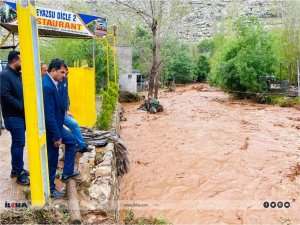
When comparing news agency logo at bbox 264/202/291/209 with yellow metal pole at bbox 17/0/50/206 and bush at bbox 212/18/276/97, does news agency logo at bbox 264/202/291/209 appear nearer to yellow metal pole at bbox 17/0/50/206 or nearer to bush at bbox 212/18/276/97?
yellow metal pole at bbox 17/0/50/206

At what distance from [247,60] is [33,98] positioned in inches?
850

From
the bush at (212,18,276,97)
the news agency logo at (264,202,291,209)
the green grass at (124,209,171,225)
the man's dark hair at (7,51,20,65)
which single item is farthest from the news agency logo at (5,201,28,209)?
the bush at (212,18,276,97)

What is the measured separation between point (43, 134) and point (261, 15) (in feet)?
278

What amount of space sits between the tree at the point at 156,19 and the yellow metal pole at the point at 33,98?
17.1m

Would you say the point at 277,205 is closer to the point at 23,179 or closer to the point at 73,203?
the point at 73,203

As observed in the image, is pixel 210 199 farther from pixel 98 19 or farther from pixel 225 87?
pixel 225 87

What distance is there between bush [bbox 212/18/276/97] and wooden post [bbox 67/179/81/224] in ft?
66.5

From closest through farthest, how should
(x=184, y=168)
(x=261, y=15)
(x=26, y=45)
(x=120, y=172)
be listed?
(x=26, y=45)
(x=120, y=172)
(x=184, y=168)
(x=261, y=15)

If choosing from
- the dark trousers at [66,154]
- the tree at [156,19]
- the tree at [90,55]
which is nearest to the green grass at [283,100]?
the tree at [156,19]

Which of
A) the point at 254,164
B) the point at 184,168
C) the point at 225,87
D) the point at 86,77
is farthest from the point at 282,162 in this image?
the point at 225,87

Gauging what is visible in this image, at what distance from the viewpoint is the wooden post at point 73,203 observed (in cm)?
358

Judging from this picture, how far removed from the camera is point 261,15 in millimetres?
80812

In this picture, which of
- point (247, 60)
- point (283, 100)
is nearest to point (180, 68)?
point (247, 60)

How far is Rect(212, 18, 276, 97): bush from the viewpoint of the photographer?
75.3 feet
